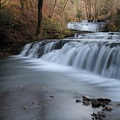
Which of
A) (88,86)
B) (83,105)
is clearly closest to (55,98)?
(83,105)

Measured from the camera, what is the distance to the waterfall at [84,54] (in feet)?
38.8

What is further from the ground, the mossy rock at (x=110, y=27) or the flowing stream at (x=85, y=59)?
the mossy rock at (x=110, y=27)

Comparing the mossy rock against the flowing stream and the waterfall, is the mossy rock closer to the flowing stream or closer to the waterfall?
the flowing stream

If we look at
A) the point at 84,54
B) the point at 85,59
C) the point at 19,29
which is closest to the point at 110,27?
the point at 19,29

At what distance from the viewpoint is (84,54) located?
14.3 metres

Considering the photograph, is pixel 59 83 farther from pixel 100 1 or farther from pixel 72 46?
pixel 100 1

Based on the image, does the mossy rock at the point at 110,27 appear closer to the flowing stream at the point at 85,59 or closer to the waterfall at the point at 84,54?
the flowing stream at the point at 85,59

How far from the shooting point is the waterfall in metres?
11.8

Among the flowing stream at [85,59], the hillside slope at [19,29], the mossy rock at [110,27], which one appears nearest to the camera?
the flowing stream at [85,59]

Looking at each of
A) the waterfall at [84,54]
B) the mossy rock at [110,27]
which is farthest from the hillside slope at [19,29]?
the mossy rock at [110,27]

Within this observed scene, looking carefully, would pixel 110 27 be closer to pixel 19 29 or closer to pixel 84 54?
pixel 19 29

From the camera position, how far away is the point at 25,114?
6.01 m

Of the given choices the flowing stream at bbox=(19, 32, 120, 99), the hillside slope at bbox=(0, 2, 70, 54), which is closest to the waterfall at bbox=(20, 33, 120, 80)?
the flowing stream at bbox=(19, 32, 120, 99)

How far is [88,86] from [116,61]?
2.93 metres
